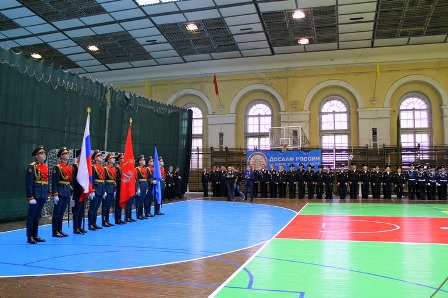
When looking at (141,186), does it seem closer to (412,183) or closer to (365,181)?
(365,181)

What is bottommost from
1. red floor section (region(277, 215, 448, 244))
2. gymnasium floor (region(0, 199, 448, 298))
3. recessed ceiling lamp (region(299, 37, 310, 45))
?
gymnasium floor (region(0, 199, 448, 298))

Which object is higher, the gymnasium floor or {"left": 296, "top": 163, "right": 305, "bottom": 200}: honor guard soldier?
{"left": 296, "top": 163, "right": 305, "bottom": 200}: honor guard soldier

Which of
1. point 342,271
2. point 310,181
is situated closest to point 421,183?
point 310,181

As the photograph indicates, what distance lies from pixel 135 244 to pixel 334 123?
16601mm

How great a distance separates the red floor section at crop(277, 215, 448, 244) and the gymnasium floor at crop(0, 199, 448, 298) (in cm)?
2

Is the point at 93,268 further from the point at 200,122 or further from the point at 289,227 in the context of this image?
the point at 200,122

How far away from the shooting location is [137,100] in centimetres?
1505

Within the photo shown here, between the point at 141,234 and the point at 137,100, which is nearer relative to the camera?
the point at 141,234

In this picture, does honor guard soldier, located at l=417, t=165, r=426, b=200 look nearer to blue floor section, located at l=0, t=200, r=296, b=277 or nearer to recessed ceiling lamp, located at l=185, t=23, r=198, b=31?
blue floor section, located at l=0, t=200, r=296, b=277

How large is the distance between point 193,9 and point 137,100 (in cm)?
451

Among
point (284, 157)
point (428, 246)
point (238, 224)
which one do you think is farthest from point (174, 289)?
point (284, 157)

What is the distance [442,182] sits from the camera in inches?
653

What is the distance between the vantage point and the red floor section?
7473mm

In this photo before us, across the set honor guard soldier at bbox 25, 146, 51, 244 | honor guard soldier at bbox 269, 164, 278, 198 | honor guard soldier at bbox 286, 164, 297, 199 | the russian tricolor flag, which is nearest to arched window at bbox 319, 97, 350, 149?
honor guard soldier at bbox 286, 164, 297, 199
